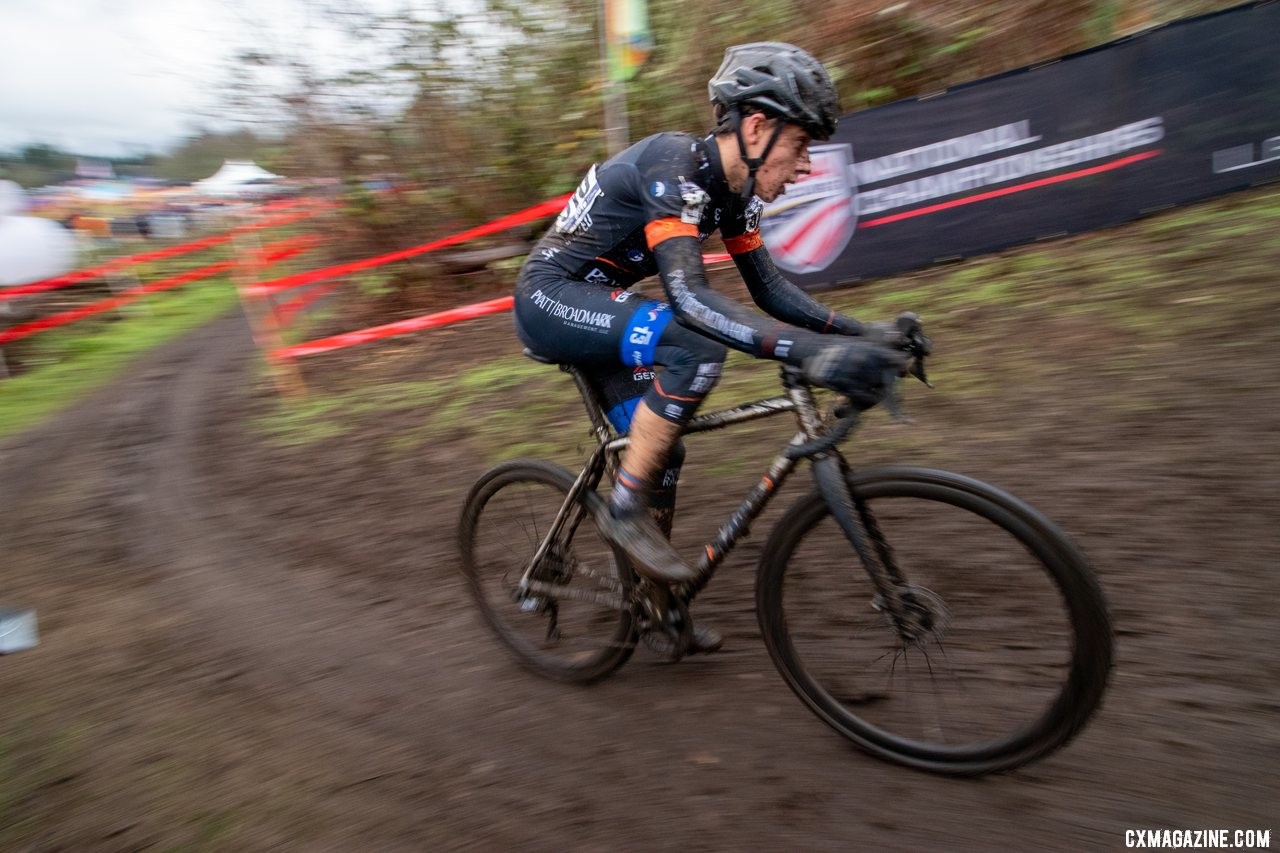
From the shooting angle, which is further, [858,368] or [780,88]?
[780,88]

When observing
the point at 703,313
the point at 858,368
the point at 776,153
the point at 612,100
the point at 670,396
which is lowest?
the point at 670,396

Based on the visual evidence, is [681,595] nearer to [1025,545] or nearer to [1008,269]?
[1025,545]

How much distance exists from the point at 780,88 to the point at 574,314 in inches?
39.2

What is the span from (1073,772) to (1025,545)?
764mm

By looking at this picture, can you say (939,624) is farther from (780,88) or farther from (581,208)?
(581,208)

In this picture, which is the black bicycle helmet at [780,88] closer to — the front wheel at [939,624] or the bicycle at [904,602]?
the bicycle at [904,602]

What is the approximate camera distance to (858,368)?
2.18 metres

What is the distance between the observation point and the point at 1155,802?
2236 mm

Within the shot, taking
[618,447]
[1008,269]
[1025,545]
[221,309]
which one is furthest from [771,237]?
[221,309]

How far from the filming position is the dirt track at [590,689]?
7.95 ft

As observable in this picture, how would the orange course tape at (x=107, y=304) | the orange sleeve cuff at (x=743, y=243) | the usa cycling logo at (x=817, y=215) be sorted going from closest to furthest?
the orange sleeve cuff at (x=743, y=243)
the usa cycling logo at (x=817, y=215)
the orange course tape at (x=107, y=304)

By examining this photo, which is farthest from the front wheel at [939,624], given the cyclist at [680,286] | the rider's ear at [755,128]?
the rider's ear at [755,128]

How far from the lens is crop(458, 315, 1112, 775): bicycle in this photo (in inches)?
87.0

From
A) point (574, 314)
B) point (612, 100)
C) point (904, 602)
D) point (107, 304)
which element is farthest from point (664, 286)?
point (107, 304)
